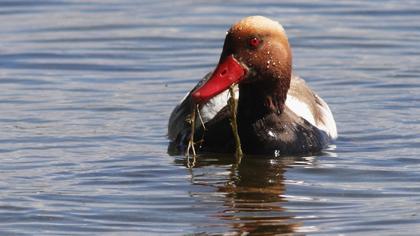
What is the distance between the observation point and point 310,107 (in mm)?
12719

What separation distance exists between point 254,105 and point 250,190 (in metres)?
1.46

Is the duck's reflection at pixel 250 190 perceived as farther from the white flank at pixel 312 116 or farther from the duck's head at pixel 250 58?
the white flank at pixel 312 116

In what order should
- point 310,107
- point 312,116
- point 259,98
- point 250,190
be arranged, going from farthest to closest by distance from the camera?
point 310,107
point 312,116
point 259,98
point 250,190

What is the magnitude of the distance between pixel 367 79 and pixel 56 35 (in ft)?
15.8

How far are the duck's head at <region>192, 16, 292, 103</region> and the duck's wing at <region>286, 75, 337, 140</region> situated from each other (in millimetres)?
882

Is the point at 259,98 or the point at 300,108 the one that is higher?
the point at 259,98

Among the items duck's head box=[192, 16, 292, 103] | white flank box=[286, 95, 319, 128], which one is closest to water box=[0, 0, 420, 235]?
white flank box=[286, 95, 319, 128]

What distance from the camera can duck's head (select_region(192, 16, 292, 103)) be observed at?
36.8 feet

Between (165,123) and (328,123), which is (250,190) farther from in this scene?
(165,123)

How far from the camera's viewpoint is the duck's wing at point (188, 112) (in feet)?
39.6

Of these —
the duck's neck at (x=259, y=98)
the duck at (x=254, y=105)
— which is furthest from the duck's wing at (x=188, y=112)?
the duck's neck at (x=259, y=98)

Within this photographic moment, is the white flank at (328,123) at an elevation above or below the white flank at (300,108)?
below

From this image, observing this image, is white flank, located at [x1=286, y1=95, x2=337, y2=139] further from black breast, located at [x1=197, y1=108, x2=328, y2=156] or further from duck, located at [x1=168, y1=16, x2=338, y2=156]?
black breast, located at [x1=197, y1=108, x2=328, y2=156]

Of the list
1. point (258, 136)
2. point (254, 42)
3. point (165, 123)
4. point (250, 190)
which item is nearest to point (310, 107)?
point (258, 136)
